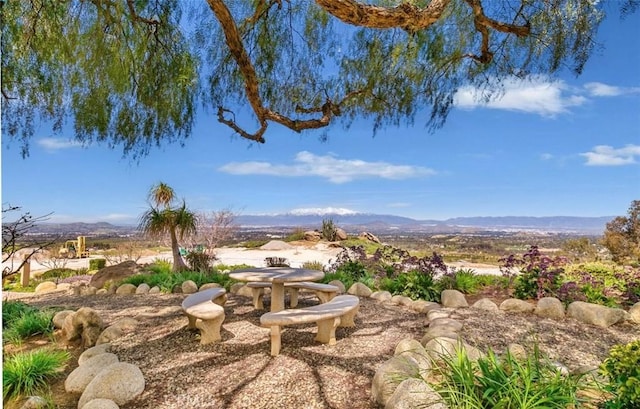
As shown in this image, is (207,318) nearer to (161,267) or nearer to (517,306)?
(517,306)

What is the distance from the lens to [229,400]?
2252mm

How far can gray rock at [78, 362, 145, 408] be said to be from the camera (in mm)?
2289

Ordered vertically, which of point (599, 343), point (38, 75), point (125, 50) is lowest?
point (599, 343)

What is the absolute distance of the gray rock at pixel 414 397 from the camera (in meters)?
1.79

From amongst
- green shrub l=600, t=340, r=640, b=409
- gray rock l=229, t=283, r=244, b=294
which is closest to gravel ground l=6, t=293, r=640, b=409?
gray rock l=229, t=283, r=244, b=294

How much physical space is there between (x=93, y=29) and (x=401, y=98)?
334 cm

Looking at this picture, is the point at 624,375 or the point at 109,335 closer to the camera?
the point at 624,375

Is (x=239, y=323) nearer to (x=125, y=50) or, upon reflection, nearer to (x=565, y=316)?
(x=125, y=50)

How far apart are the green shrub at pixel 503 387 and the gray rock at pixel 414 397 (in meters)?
0.06

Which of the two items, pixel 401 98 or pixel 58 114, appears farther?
pixel 401 98

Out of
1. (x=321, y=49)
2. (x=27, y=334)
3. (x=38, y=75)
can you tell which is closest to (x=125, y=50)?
(x=38, y=75)

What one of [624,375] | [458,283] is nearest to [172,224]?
[458,283]

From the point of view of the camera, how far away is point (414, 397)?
184 cm

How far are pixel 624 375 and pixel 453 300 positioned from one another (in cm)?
275
